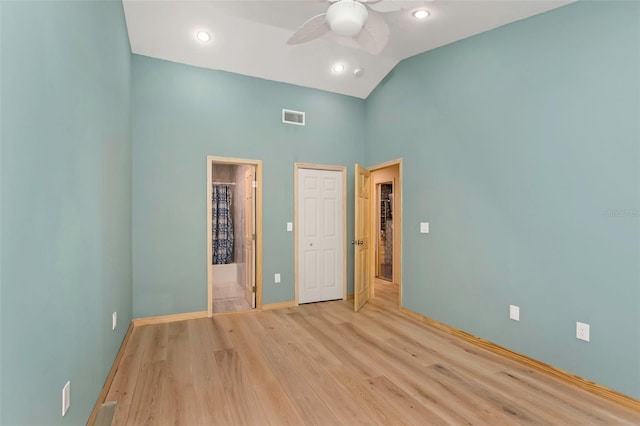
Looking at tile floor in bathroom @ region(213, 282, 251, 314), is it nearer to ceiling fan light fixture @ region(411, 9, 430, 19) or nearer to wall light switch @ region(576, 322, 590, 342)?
wall light switch @ region(576, 322, 590, 342)

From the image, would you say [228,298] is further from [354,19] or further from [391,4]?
[391,4]

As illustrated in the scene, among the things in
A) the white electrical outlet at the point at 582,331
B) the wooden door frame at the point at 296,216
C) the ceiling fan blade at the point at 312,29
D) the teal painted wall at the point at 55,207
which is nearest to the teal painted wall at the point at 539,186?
the white electrical outlet at the point at 582,331

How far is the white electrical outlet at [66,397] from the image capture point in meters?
1.47

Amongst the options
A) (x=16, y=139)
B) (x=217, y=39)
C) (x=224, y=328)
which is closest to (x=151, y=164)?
(x=217, y=39)

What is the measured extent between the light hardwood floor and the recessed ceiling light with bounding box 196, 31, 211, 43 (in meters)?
3.49

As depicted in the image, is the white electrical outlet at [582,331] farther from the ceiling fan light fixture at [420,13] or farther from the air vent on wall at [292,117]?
the air vent on wall at [292,117]

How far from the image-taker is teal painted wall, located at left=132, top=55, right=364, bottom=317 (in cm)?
392

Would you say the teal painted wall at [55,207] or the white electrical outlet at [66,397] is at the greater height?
the teal painted wall at [55,207]

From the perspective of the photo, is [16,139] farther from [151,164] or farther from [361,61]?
[361,61]

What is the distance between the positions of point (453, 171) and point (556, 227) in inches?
48.7

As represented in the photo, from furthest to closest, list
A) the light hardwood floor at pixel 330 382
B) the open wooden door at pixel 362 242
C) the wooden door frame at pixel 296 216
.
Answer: the wooden door frame at pixel 296 216 < the open wooden door at pixel 362 242 < the light hardwood floor at pixel 330 382

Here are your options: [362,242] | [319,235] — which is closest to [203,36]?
[319,235]

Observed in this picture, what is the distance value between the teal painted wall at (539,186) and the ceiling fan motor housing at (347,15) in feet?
5.90

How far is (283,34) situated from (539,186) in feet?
10.8
